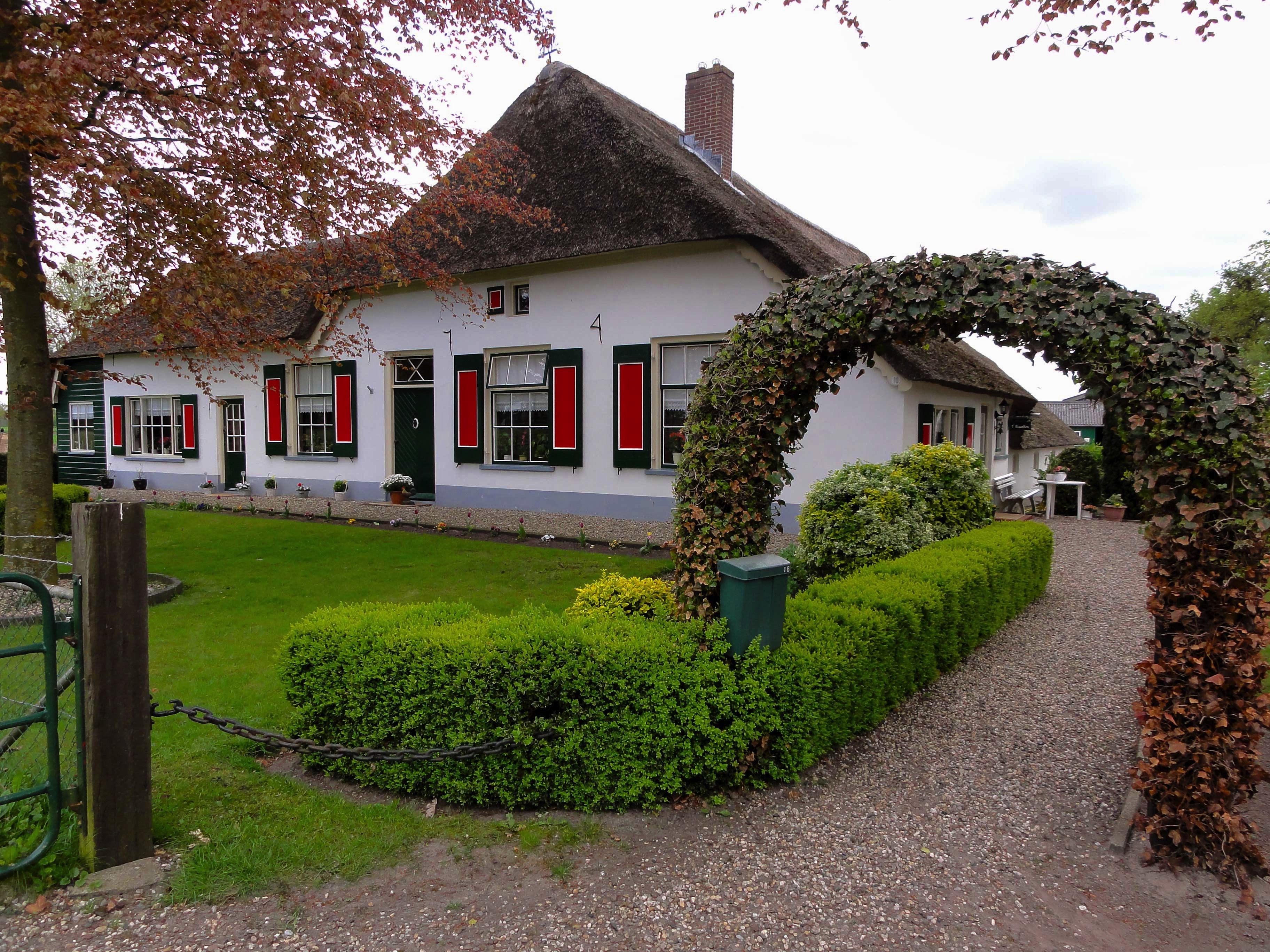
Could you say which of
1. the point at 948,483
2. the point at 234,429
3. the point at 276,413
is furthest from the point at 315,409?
the point at 948,483

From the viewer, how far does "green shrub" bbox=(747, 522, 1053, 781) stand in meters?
3.62

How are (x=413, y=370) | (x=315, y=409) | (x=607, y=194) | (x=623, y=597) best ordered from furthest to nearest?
(x=315, y=409), (x=413, y=370), (x=607, y=194), (x=623, y=597)

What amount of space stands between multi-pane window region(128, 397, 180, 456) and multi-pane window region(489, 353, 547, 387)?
9103 mm

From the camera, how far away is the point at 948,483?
25.9 ft

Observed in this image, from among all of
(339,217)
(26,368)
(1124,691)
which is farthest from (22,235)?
(1124,691)

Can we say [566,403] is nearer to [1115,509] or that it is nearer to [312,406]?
[312,406]

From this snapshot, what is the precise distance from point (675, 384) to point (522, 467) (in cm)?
287

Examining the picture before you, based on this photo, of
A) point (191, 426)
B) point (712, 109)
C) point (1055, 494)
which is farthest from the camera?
point (191, 426)

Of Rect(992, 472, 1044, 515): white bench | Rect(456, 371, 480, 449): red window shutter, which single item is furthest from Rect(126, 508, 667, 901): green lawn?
Rect(992, 472, 1044, 515): white bench

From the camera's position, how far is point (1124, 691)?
5148 millimetres

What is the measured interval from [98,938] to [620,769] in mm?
1921

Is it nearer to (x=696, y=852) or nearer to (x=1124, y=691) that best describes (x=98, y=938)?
(x=696, y=852)

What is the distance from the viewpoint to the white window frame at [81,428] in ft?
60.7

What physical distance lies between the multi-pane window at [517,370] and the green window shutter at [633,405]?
135cm
